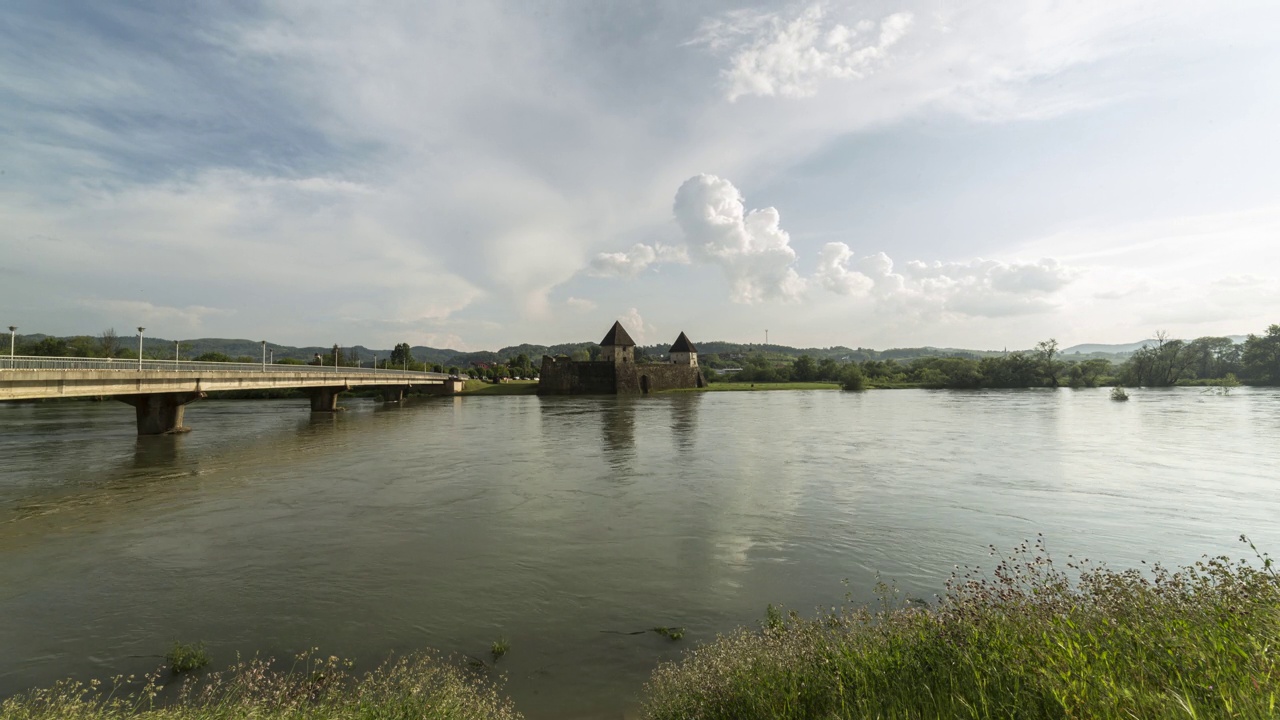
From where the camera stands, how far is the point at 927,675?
199 inches

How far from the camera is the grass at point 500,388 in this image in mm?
96500

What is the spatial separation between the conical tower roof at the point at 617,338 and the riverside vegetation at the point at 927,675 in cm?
8496

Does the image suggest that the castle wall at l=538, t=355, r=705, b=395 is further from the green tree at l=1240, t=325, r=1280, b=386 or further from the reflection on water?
the green tree at l=1240, t=325, r=1280, b=386

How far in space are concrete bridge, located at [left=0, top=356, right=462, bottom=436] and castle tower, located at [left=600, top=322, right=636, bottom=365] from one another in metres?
43.2

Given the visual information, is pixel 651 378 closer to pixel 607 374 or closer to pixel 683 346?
pixel 607 374

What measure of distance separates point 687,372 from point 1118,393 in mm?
60509

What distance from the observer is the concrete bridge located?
22672 mm

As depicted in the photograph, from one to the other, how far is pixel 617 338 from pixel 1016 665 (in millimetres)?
88622

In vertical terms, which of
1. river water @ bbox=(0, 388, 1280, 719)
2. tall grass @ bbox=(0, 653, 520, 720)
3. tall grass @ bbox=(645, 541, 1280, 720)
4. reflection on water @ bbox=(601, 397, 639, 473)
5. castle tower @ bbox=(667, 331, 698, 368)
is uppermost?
castle tower @ bbox=(667, 331, 698, 368)

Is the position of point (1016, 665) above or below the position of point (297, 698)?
above

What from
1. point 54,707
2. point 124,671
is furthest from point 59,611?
point 54,707

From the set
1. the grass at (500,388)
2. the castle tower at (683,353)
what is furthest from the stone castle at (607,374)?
the castle tower at (683,353)

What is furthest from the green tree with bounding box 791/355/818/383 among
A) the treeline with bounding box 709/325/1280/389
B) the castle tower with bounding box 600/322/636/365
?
the castle tower with bounding box 600/322/636/365

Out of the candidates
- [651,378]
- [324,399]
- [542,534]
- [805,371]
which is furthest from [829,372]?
[542,534]
